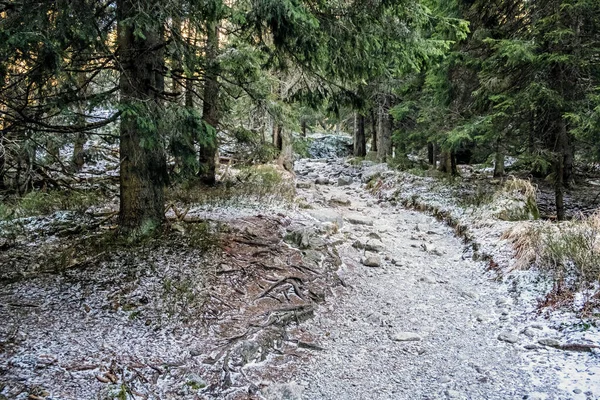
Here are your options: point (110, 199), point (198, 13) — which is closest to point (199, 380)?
point (198, 13)

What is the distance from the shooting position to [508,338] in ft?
13.1

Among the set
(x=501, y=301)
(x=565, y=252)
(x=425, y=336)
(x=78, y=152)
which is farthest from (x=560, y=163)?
(x=78, y=152)

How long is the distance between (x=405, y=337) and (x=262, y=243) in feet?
9.24

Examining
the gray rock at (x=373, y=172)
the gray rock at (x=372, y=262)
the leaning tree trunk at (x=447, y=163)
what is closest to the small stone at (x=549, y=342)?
the gray rock at (x=372, y=262)

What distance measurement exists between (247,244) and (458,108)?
8195mm

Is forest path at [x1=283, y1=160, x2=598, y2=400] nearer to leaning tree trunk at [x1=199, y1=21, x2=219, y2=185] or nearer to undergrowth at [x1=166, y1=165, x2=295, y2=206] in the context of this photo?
undergrowth at [x1=166, y1=165, x2=295, y2=206]

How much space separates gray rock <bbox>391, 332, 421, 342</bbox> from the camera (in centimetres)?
422

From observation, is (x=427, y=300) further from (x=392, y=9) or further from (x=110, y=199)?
(x=110, y=199)

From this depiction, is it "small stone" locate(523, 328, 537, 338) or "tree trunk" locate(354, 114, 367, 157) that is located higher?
"tree trunk" locate(354, 114, 367, 157)

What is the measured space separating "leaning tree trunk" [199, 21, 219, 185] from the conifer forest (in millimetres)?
53

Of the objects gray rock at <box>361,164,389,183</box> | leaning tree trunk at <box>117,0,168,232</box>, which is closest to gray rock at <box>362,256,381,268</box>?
leaning tree trunk at <box>117,0,168,232</box>

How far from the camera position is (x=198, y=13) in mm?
4605

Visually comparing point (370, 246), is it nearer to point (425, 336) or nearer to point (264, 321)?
point (425, 336)

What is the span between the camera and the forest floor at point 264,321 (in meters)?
3.33
